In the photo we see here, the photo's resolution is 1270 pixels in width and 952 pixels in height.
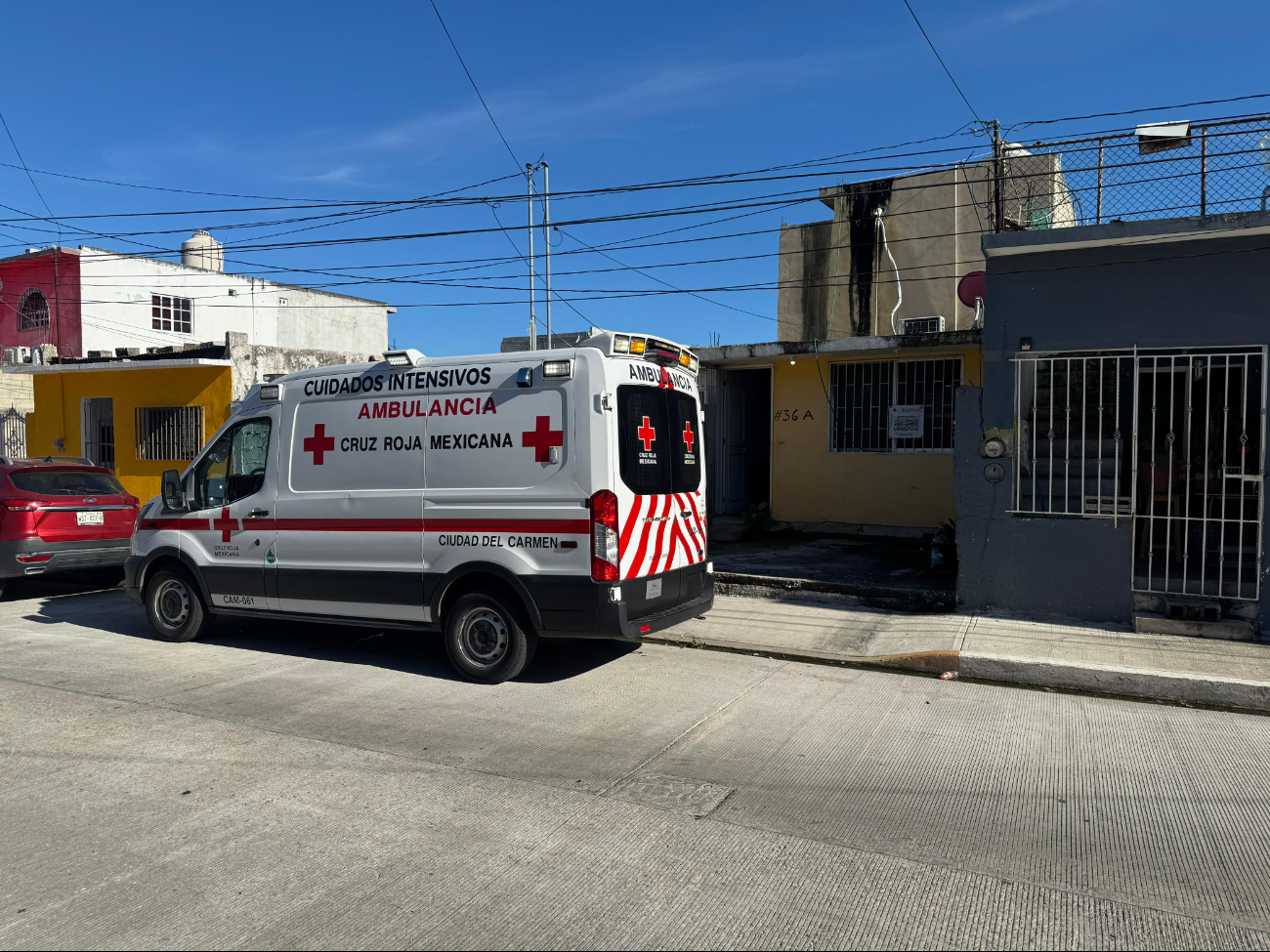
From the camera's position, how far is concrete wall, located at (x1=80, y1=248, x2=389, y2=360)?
3075cm

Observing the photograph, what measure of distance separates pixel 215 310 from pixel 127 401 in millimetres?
19016

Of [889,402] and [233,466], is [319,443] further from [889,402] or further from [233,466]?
[889,402]

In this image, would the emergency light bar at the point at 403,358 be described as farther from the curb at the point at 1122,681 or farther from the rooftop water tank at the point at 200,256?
the rooftop water tank at the point at 200,256

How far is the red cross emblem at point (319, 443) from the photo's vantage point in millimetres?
7648

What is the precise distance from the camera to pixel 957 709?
21.1ft

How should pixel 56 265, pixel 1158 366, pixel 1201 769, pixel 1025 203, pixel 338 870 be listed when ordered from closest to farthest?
pixel 338 870, pixel 1201 769, pixel 1158 366, pixel 1025 203, pixel 56 265

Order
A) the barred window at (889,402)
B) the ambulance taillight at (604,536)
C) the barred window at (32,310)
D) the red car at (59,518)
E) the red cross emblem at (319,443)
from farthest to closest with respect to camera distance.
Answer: the barred window at (32,310), the barred window at (889,402), the red car at (59,518), the red cross emblem at (319,443), the ambulance taillight at (604,536)

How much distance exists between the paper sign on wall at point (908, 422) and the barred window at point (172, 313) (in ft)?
92.3

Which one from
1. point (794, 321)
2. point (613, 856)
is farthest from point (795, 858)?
point (794, 321)

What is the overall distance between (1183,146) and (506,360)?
614 cm

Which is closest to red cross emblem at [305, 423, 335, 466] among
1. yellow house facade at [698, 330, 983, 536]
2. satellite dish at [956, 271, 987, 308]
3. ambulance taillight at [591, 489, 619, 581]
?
ambulance taillight at [591, 489, 619, 581]

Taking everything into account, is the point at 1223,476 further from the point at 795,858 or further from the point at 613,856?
the point at 613,856

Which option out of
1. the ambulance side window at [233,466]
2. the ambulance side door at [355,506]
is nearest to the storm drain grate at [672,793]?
the ambulance side door at [355,506]

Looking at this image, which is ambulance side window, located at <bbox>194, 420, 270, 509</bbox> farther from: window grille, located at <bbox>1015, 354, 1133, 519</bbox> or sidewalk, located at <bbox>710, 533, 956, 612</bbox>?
window grille, located at <bbox>1015, 354, 1133, 519</bbox>
